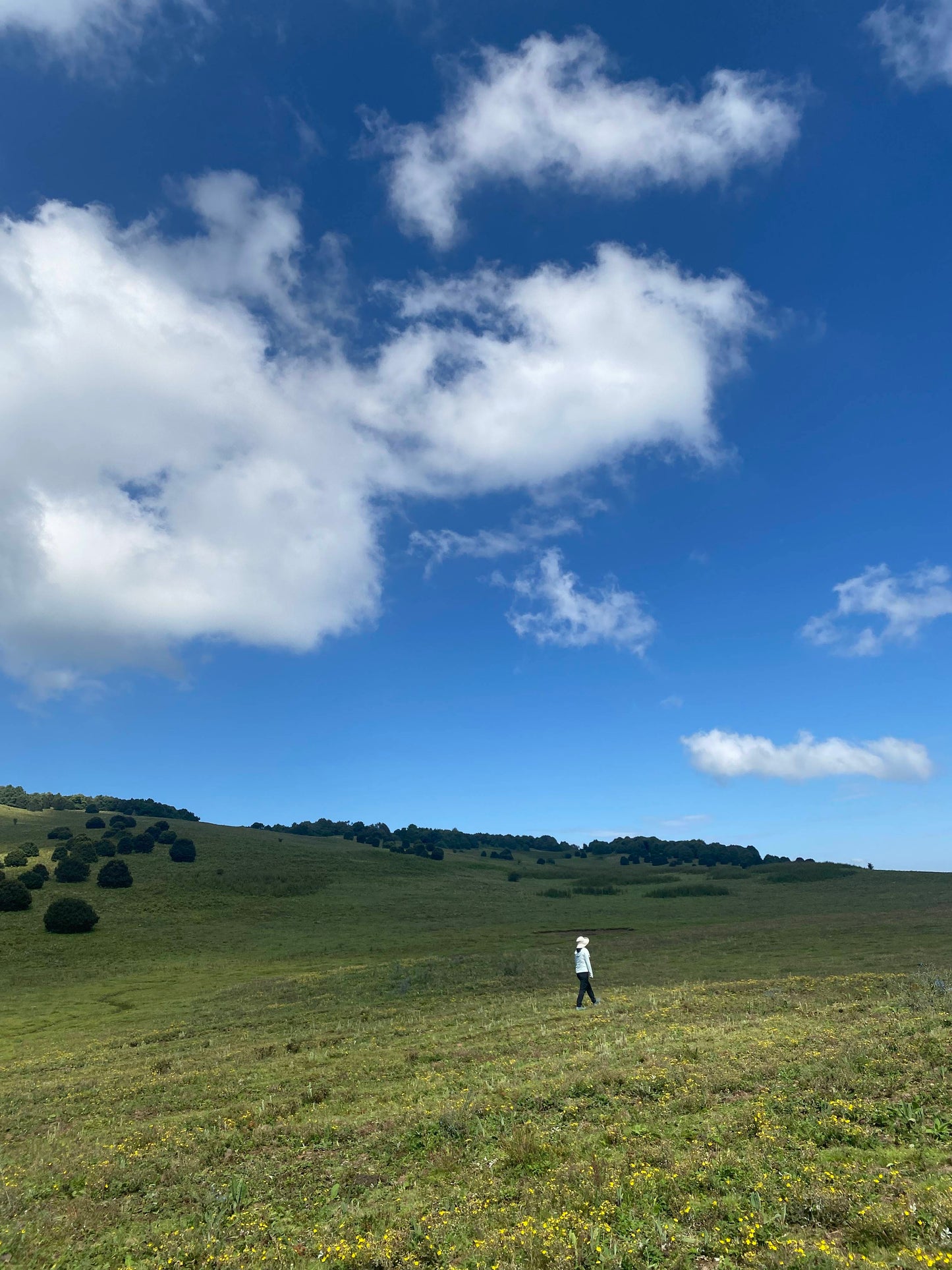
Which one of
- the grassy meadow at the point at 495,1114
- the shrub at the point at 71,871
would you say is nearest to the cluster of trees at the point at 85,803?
the shrub at the point at 71,871

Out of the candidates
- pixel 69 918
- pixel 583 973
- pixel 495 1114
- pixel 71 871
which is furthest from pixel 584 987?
pixel 71 871

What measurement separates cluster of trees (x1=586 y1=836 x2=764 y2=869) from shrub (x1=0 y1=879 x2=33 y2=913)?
11687cm

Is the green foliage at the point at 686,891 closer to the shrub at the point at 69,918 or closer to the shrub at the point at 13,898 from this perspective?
the shrub at the point at 69,918

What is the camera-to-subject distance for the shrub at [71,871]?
7056 cm

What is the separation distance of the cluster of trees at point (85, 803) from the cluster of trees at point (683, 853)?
107m

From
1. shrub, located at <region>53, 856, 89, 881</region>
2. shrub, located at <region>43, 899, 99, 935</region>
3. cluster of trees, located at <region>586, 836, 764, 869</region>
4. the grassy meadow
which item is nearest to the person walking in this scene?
the grassy meadow

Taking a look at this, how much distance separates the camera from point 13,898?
5791cm

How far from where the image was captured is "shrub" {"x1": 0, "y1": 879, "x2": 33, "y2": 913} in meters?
57.5

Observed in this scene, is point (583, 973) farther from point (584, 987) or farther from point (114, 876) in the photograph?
point (114, 876)

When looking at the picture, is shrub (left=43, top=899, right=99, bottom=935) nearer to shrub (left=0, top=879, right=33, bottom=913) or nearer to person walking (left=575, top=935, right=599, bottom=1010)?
shrub (left=0, top=879, right=33, bottom=913)

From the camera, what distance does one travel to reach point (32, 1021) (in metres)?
31.8

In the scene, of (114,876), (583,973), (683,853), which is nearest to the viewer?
(583,973)

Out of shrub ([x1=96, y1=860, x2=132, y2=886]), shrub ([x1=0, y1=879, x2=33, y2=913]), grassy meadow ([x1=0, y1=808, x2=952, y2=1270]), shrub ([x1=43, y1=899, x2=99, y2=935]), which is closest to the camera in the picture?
grassy meadow ([x1=0, y1=808, x2=952, y2=1270])

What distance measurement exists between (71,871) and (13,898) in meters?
13.3
